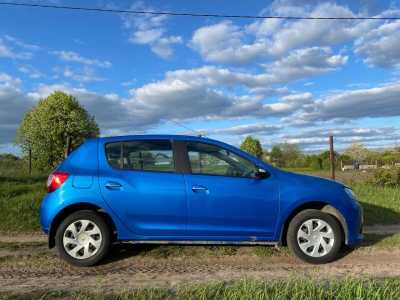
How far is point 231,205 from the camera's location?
5727 mm

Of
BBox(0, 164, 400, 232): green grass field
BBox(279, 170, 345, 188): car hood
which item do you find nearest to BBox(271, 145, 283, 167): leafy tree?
BBox(0, 164, 400, 232): green grass field

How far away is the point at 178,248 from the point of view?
6504mm

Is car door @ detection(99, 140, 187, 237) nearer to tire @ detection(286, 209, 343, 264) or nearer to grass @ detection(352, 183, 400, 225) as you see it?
tire @ detection(286, 209, 343, 264)

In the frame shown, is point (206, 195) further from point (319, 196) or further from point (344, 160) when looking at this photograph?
point (344, 160)

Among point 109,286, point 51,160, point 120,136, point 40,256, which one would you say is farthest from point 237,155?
point 51,160

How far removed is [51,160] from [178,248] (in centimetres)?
2152

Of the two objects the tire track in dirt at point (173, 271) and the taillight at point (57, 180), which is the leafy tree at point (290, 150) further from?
the taillight at point (57, 180)

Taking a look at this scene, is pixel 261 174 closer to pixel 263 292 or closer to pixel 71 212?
pixel 263 292

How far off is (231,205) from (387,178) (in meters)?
11.2

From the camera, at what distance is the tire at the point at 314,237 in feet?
19.0

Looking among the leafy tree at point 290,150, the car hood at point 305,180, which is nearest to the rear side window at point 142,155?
the car hood at point 305,180

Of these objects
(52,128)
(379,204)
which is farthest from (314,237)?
(52,128)

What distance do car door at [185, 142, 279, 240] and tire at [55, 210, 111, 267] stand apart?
114 cm

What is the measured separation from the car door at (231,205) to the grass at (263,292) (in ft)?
4.25
